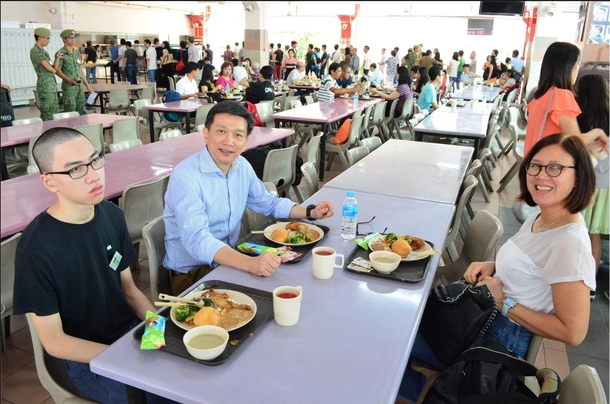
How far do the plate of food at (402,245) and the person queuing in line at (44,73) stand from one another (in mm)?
5426

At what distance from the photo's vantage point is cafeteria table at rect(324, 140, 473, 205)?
2.72 metres

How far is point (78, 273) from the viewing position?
1.44m

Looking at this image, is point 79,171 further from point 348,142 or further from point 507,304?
point 348,142

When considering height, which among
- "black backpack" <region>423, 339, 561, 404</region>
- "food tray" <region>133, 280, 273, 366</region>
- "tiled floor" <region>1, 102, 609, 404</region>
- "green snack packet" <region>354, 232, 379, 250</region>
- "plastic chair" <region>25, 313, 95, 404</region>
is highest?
"green snack packet" <region>354, 232, 379, 250</region>

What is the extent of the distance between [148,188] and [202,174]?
0.83m

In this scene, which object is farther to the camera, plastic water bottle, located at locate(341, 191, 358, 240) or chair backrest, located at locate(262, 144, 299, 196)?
chair backrest, located at locate(262, 144, 299, 196)

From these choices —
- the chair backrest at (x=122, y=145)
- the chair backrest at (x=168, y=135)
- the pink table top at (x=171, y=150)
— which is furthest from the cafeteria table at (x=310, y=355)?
the chair backrest at (x=168, y=135)

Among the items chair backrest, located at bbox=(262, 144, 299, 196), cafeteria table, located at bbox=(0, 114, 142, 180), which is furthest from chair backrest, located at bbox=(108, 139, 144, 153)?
chair backrest, located at bbox=(262, 144, 299, 196)

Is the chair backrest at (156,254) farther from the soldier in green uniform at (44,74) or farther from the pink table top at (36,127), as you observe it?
the soldier in green uniform at (44,74)

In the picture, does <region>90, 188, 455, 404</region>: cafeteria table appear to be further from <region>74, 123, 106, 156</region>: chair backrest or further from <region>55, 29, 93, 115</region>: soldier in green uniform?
<region>55, 29, 93, 115</region>: soldier in green uniform

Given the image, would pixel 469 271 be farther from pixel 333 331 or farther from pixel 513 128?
pixel 513 128

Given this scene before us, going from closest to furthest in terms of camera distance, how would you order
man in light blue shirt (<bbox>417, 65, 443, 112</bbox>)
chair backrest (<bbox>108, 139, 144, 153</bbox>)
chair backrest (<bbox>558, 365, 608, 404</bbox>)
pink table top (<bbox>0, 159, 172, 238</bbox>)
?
1. chair backrest (<bbox>558, 365, 608, 404</bbox>)
2. pink table top (<bbox>0, 159, 172, 238</bbox>)
3. chair backrest (<bbox>108, 139, 144, 153</bbox>)
4. man in light blue shirt (<bbox>417, 65, 443, 112</bbox>)

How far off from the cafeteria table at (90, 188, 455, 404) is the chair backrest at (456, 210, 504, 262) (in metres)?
0.54

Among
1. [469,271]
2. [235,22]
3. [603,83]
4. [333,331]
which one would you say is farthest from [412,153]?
[235,22]
